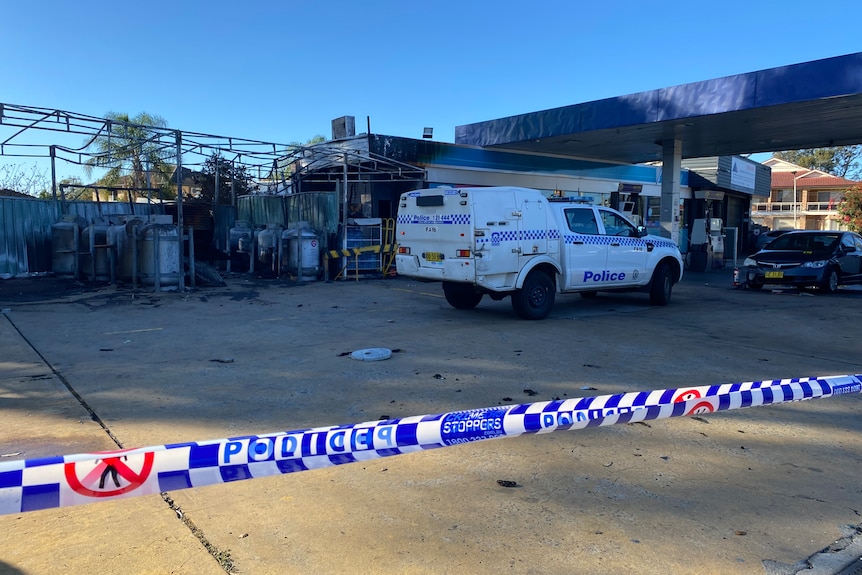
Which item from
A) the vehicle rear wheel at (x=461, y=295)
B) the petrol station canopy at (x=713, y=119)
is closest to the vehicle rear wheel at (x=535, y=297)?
the vehicle rear wheel at (x=461, y=295)

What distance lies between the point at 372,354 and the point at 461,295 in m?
4.26

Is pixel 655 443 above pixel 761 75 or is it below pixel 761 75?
below

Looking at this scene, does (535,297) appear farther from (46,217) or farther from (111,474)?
(46,217)

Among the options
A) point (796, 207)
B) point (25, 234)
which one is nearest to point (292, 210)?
point (25, 234)

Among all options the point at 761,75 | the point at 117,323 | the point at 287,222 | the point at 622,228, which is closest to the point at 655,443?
the point at 622,228

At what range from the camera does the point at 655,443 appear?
4.78 m

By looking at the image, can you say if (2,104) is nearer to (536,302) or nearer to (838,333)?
(536,302)

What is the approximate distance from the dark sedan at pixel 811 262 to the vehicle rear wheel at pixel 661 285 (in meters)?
4.18

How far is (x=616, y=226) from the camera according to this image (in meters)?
11.5

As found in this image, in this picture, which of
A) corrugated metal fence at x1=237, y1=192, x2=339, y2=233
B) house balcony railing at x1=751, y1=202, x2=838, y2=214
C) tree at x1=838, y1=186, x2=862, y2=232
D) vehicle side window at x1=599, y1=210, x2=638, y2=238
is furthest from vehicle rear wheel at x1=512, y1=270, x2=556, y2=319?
house balcony railing at x1=751, y1=202, x2=838, y2=214

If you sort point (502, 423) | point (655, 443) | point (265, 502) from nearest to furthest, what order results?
point (502, 423) < point (265, 502) < point (655, 443)

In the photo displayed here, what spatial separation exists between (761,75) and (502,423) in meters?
13.1

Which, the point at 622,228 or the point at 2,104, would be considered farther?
the point at 2,104

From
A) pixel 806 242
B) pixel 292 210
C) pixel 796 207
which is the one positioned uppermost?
pixel 796 207
